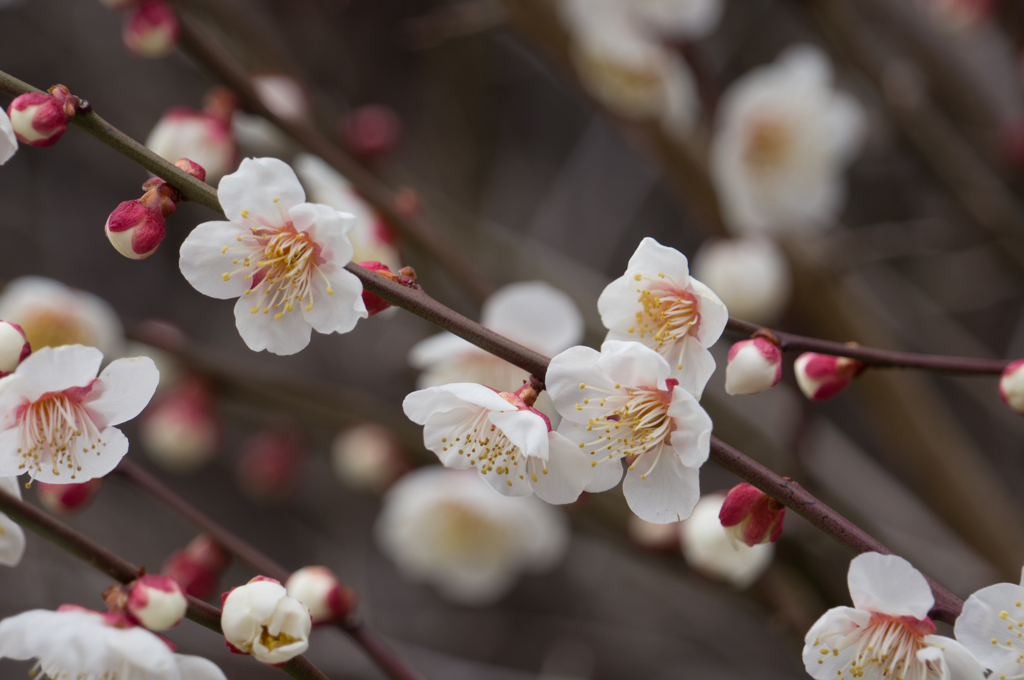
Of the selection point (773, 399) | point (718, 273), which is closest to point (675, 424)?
point (718, 273)

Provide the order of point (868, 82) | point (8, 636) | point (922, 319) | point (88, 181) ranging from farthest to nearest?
point (88, 181) < point (922, 319) < point (868, 82) < point (8, 636)

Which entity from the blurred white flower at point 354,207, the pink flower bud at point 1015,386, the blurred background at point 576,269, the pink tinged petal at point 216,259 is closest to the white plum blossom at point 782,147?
the blurred background at point 576,269

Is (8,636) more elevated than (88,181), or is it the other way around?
(88,181)

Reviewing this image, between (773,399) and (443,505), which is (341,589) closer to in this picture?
(443,505)

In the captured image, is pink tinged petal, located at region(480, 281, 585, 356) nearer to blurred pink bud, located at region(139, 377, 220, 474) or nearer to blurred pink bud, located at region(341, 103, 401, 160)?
blurred pink bud, located at region(341, 103, 401, 160)

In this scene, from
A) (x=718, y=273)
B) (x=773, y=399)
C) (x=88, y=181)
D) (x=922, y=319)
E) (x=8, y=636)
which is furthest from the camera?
(x=88, y=181)

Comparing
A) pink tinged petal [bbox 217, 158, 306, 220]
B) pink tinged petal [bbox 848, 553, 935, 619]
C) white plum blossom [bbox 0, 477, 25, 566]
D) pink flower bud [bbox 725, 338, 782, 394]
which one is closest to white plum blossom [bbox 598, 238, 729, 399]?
pink flower bud [bbox 725, 338, 782, 394]

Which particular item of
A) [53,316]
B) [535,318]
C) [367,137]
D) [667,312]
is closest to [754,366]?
[667,312]
